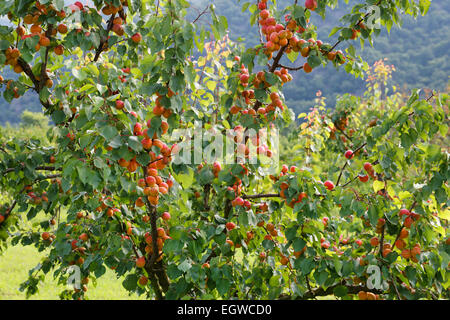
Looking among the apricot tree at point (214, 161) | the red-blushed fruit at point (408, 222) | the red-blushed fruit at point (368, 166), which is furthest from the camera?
the red-blushed fruit at point (368, 166)

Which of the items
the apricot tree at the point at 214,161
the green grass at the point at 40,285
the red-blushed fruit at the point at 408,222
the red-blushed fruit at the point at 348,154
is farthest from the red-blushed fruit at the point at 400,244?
the green grass at the point at 40,285

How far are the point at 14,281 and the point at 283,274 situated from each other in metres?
5.90

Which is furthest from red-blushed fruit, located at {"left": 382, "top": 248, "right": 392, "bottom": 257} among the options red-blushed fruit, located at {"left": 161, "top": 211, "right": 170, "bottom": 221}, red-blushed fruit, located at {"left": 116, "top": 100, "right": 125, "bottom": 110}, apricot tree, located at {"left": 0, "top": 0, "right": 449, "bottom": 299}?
red-blushed fruit, located at {"left": 116, "top": 100, "right": 125, "bottom": 110}

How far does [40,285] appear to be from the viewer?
238 inches

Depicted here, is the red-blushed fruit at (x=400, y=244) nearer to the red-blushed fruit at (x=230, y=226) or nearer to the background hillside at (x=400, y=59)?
the red-blushed fruit at (x=230, y=226)

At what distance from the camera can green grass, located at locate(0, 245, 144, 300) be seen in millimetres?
5648

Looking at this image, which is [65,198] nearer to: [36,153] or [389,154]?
[36,153]

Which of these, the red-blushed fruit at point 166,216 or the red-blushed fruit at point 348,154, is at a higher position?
the red-blushed fruit at point 348,154

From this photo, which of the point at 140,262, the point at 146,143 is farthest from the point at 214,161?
the point at 140,262

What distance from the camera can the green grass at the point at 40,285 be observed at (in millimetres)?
5648

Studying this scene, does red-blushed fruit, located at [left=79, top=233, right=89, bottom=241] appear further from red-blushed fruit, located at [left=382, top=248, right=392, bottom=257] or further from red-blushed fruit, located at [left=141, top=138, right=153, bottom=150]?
red-blushed fruit, located at [left=382, top=248, right=392, bottom=257]

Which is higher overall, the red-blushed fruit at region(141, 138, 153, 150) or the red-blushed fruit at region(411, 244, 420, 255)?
the red-blushed fruit at region(141, 138, 153, 150)

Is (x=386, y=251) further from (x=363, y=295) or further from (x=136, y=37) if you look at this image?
(x=136, y=37)

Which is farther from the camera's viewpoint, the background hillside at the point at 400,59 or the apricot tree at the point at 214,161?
the background hillside at the point at 400,59
